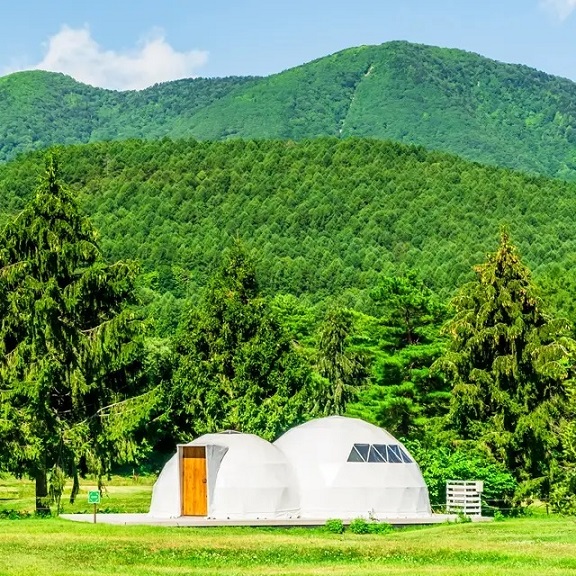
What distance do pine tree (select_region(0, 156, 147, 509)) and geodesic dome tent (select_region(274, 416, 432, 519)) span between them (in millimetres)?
7087

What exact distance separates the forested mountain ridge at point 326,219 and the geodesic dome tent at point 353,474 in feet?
284

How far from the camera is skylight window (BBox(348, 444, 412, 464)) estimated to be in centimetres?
4453

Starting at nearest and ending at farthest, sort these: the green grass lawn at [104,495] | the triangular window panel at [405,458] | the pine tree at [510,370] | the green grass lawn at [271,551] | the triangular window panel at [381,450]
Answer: the green grass lawn at [271,551] < the triangular window panel at [381,450] < the triangular window panel at [405,458] < the pine tree at [510,370] < the green grass lawn at [104,495]

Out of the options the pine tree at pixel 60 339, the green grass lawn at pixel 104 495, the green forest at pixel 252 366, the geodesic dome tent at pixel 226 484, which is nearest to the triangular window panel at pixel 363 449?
the geodesic dome tent at pixel 226 484

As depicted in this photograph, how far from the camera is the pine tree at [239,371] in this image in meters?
53.4

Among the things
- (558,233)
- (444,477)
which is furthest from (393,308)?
(558,233)

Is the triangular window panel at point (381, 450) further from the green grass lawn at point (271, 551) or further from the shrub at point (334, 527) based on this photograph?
the green grass lawn at point (271, 551)

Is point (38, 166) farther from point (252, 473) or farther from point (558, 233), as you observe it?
point (252, 473)

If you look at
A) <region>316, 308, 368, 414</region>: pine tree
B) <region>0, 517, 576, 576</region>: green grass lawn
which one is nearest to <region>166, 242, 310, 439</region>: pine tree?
<region>0, 517, 576, 576</region>: green grass lawn

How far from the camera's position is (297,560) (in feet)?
87.4

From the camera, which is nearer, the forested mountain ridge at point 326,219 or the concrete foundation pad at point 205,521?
the concrete foundation pad at point 205,521

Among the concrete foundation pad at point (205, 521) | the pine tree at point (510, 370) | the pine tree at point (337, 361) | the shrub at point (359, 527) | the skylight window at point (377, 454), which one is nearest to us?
the shrub at point (359, 527)

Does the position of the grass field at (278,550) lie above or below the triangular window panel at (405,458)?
below

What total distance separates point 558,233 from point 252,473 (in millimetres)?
125670
